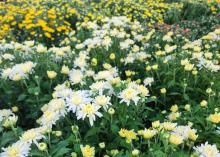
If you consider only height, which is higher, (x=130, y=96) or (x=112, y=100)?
(x=130, y=96)

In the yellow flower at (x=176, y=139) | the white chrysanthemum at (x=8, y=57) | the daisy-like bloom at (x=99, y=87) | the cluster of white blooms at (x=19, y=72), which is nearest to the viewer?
the yellow flower at (x=176, y=139)

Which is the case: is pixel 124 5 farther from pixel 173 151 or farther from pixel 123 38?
pixel 173 151

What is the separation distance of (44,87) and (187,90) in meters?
1.23

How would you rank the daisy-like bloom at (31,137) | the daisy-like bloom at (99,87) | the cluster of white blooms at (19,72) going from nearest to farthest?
the daisy-like bloom at (31,137) → the daisy-like bloom at (99,87) → the cluster of white blooms at (19,72)

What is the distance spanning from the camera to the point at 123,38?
416 cm

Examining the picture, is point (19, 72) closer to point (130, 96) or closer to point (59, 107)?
point (59, 107)

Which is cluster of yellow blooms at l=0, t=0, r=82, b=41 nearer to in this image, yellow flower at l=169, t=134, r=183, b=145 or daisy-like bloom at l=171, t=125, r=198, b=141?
daisy-like bloom at l=171, t=125, r=198, b=141

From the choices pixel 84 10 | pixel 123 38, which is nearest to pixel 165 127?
pixel 123 38

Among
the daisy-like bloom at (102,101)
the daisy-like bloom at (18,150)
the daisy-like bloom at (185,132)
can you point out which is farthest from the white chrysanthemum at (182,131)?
the daisy-like bloom at (18,150)

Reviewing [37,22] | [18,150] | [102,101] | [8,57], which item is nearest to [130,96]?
[102,101]

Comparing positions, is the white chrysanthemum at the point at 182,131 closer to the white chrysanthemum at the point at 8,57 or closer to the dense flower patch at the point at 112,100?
the dense flower patch at the point at 112,100

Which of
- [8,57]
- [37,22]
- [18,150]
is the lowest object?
[37,22]

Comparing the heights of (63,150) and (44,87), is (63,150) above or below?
above

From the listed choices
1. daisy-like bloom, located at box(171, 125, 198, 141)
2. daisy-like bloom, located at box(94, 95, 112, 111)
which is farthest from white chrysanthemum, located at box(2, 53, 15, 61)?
daisy-like bloom, located at box(171, 125, 198, 141)
